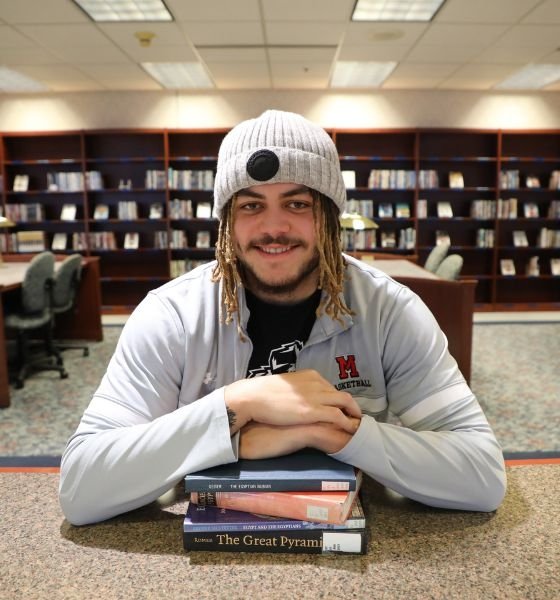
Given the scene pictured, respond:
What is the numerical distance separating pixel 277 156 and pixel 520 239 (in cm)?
663

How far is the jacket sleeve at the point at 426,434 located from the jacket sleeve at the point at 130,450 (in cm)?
20

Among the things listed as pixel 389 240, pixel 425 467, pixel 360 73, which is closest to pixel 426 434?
pixel 425 467

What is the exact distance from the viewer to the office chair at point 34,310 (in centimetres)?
369

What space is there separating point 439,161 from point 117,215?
4.20m

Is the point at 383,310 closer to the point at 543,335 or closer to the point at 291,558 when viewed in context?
the point at 291,558

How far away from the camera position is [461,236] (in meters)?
6.91

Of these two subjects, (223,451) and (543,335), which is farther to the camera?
(543,335)

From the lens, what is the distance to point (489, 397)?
3.38 meters

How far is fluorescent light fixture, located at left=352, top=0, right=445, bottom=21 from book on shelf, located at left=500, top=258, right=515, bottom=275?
145 inches

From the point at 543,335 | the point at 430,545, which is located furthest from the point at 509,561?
the point at 543,335

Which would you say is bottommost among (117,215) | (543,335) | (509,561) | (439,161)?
(543,335)

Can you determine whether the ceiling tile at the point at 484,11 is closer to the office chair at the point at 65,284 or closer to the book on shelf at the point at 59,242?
the office chair at the point at 65,284

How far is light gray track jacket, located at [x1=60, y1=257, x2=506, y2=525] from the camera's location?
0.76 m

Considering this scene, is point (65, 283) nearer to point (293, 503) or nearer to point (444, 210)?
point (293, 503)
